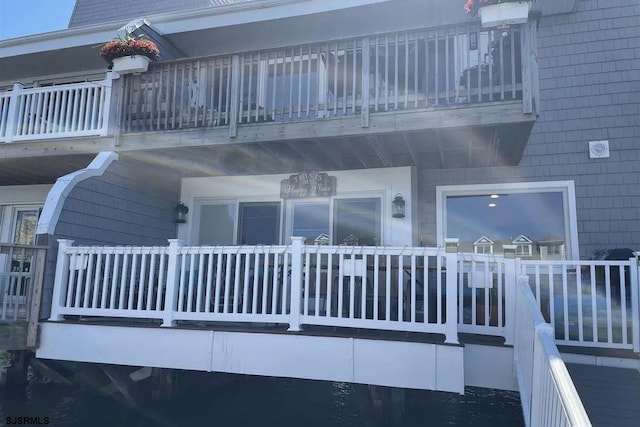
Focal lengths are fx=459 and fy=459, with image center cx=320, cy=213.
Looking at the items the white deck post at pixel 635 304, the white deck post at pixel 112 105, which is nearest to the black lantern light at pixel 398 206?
the white deck post at pixel 635 304

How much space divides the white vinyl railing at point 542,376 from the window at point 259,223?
4234mm

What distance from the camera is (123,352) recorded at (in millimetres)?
4703

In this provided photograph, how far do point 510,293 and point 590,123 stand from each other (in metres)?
3.60

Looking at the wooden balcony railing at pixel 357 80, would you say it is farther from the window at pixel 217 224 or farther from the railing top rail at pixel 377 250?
the window at pixel 217 224

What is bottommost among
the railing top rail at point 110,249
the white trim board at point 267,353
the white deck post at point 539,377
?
the white trim board at point 267,353

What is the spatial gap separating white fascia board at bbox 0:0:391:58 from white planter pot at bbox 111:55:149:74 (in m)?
1.57

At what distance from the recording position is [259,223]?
749 cm

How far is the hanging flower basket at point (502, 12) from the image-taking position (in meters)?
4.73

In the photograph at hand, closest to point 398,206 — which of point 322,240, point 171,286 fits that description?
point 322,240

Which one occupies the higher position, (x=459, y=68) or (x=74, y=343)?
(x=459, y=68)

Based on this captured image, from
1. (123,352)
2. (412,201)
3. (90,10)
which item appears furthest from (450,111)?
(90,10)

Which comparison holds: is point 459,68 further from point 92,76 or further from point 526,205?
point 92,76

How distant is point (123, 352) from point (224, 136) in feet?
9.11

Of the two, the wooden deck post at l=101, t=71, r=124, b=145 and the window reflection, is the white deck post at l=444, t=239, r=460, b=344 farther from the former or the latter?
the wooden deck post at l=101, t=71, r=124, b=145
